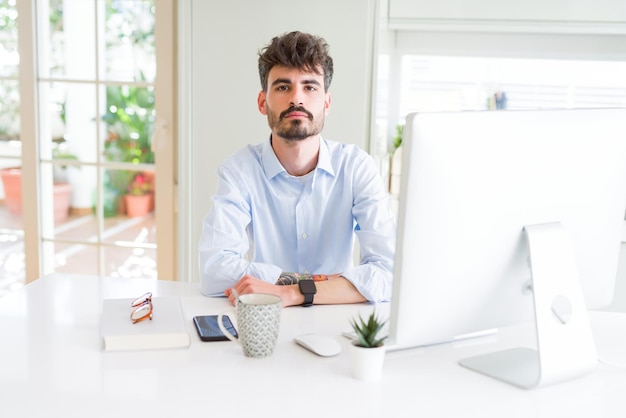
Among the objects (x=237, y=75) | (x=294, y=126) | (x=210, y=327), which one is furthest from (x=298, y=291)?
(x=237, y=75)

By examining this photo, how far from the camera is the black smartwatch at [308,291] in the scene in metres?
1.79

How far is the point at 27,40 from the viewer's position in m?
3.40

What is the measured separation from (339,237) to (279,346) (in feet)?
2.46

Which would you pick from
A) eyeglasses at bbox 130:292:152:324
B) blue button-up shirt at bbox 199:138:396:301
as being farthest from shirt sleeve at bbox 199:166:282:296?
eyeglasses at bbox 130:292:152:324

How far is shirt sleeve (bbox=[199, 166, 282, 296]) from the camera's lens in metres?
1.86

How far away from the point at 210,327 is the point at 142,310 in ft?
0.47

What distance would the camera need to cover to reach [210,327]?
158 cm

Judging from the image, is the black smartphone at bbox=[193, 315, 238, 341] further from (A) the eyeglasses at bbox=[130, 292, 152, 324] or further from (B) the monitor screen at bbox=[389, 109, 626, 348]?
(B) the monitor screen at bbox=[389, 109, 626, 348]

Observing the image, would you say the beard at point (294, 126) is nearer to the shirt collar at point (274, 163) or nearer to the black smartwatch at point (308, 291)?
the shirt collar at point (274, 163)

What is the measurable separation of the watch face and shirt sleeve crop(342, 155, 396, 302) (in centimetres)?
9

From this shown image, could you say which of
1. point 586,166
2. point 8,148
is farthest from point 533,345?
point 8,148

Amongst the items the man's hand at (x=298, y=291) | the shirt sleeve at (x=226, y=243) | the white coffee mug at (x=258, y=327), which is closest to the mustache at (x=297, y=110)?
the shirt sleeve at (x=226, y=243)

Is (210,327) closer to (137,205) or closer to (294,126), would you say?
(294,126)

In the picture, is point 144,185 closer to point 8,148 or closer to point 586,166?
point 8,148
